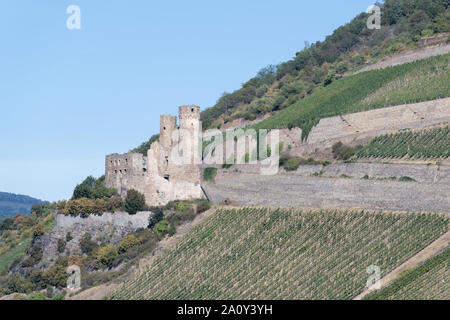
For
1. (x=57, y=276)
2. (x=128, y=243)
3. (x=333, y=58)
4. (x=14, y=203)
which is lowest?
(x=14, y=203)

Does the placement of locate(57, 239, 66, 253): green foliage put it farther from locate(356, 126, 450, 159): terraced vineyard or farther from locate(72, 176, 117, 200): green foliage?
locate(356, 126, 450, 159): terraced vineyard

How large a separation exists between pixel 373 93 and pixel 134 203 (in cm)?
1677

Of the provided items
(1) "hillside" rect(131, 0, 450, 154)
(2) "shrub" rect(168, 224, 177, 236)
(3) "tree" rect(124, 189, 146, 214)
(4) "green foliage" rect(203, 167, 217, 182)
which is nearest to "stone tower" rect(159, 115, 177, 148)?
(4) "green foliage" rect(203, 167, 217, 182)

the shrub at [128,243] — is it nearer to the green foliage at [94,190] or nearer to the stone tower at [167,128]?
the green foliage at [94,190]

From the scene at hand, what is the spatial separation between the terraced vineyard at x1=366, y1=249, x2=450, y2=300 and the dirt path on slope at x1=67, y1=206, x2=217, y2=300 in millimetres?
13574

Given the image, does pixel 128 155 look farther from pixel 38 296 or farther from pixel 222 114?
pixel 222 114

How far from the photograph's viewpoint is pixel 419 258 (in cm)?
3794

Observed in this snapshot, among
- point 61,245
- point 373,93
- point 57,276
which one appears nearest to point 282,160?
point 373,93

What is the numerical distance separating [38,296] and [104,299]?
16.9ft

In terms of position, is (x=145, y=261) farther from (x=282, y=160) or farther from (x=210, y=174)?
(x=282, y=160)

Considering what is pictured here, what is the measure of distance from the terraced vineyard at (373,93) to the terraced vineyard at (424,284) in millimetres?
19531

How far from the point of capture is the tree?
52.5 m

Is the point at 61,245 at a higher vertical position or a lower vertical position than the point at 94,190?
lower

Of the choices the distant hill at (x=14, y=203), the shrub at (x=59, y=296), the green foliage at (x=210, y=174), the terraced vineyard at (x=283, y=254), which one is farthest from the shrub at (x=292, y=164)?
the distant hill at (x=14, y=203)
